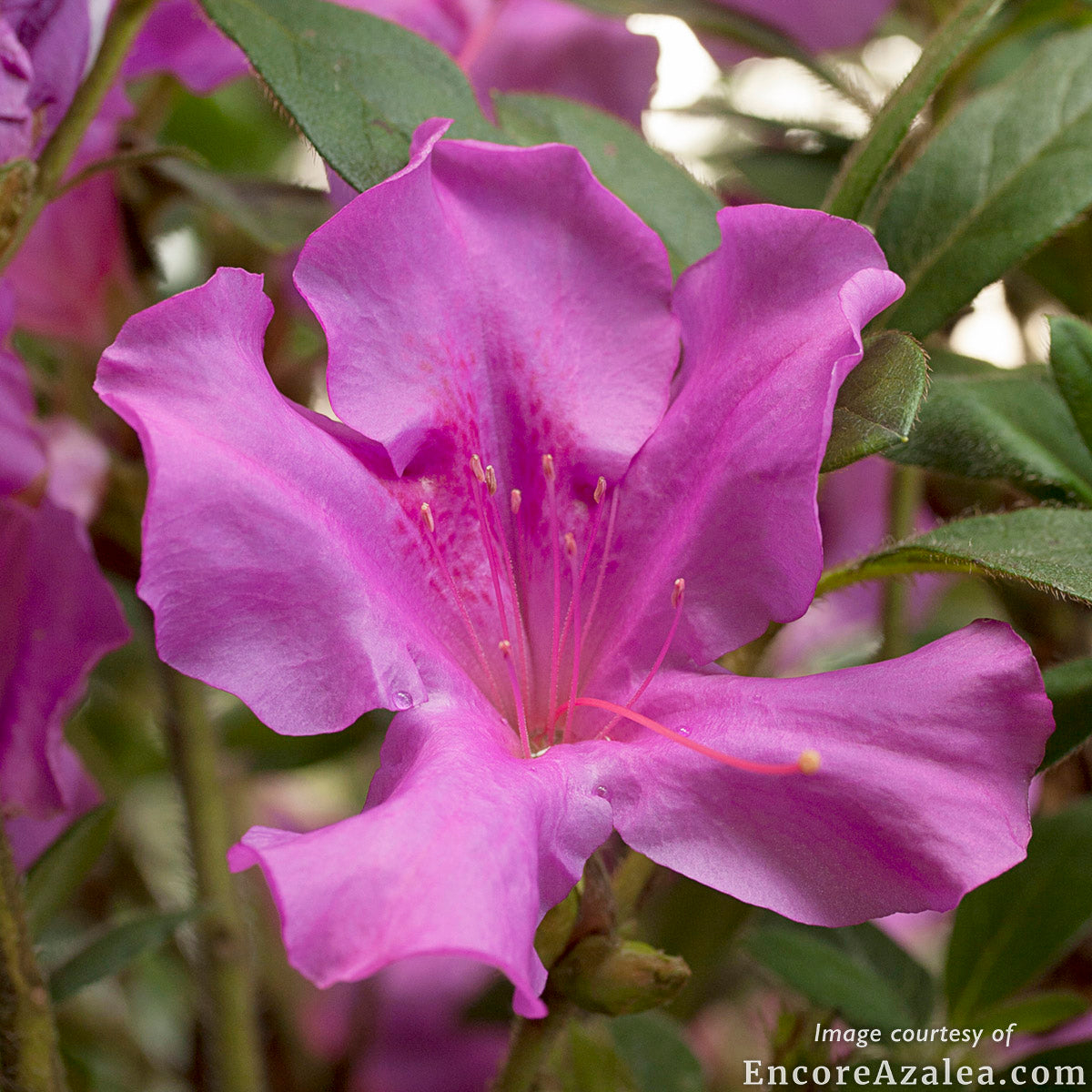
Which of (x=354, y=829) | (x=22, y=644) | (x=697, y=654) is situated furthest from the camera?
(x=22, y=644)

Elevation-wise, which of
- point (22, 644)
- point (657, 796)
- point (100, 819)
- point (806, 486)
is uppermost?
point (806, 486)

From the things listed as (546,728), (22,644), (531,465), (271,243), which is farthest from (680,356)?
(22,644)

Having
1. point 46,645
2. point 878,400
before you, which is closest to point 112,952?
point 46,645

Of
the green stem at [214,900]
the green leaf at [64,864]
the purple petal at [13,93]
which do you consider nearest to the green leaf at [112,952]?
the green leaf at [64,864]

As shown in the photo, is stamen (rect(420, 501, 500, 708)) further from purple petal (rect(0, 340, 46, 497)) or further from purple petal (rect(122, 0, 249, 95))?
purple petal (rect(122, 0, 249, 95))

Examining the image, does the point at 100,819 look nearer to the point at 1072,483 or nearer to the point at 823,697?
the point at 823,697

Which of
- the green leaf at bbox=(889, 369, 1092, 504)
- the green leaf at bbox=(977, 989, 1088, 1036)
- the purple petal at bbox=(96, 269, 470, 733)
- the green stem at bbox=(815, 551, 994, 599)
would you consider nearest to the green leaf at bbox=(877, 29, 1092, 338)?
the green leaf at bbox=(889, 369, 1092, 504)
